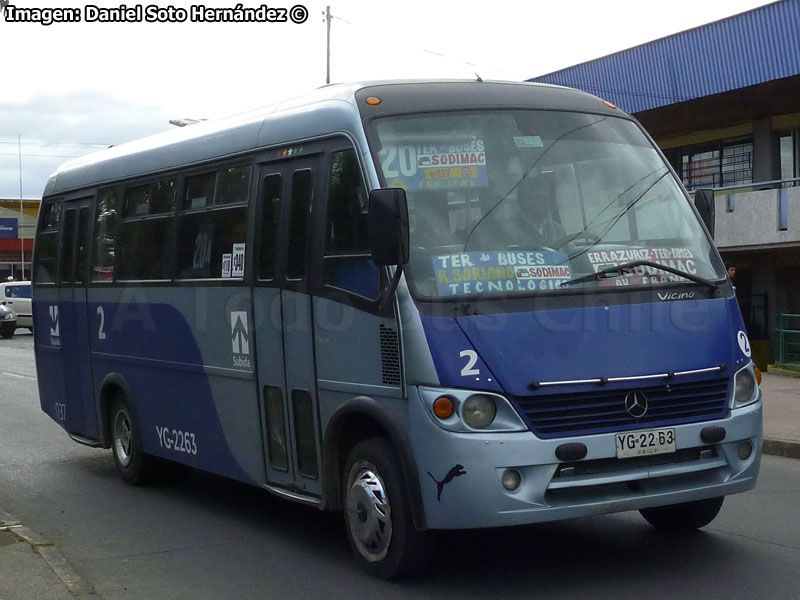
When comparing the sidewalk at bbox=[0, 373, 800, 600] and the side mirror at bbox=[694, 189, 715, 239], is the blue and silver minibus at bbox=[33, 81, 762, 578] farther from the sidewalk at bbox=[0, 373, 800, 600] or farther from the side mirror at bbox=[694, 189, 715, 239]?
the sidewalk at bbox=[0, 373, 800, 600]

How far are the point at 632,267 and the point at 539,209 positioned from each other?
0.59 metres

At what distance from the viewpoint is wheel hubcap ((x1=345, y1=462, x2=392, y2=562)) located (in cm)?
648

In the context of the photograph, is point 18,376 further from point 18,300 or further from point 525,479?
point 18,300

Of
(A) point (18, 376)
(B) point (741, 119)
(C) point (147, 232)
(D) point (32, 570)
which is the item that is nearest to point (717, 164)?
(B) point (741, 119)

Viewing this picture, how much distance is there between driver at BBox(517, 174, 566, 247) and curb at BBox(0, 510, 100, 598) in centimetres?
303

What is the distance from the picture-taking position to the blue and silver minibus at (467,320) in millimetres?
6082

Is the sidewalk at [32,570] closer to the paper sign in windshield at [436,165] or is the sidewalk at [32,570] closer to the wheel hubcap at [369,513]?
the wheel hubcap at [369,513]

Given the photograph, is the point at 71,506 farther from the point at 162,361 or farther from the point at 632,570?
the point at 632,570

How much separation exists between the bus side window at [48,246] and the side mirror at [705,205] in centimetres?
677

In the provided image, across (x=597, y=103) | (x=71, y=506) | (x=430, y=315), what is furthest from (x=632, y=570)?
(x=71, y=506)

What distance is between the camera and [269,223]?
7.75m

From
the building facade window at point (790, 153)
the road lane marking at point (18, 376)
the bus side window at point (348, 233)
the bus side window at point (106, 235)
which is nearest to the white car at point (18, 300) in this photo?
the road lane marking at point (18, 376)

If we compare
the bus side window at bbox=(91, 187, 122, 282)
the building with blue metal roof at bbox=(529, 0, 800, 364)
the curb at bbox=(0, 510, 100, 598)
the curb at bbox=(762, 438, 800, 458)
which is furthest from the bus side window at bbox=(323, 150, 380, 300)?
the building with blue metal roof at bbox=(529, 0, 800, 364)

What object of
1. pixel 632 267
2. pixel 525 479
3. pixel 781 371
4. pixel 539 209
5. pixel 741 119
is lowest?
pixel 781 371
